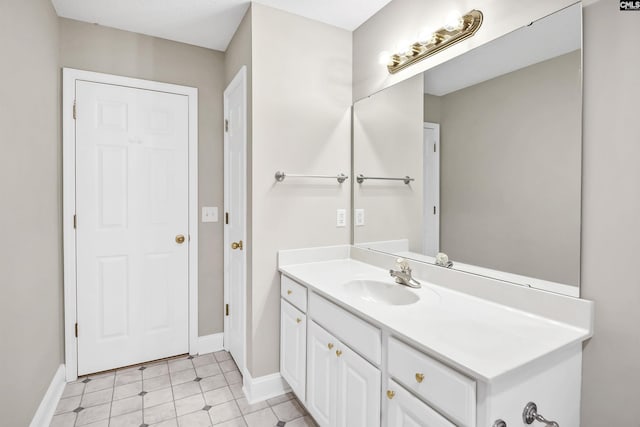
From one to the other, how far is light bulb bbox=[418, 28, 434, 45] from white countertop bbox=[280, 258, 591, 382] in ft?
4.16

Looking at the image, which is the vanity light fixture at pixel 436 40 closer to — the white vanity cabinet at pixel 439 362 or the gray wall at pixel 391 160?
the gray wall at pixel 391 160

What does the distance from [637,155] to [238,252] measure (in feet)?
6.93

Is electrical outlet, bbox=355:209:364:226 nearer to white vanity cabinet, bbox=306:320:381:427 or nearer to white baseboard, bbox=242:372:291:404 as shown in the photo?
white vanity cabinet, bbox=306:320:381:427

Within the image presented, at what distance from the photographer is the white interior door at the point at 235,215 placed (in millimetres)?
2189

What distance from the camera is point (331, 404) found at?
1.51 m

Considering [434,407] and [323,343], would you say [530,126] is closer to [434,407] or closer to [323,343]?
[434,407]

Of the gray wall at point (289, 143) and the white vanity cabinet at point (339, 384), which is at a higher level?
the gray wall at point (289, 143)

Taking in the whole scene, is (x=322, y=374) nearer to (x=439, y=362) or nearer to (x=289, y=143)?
(x=439, y=362)

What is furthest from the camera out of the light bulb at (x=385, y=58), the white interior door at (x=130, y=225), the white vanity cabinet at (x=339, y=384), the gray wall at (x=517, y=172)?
the white interior door at (x=130, y=225)

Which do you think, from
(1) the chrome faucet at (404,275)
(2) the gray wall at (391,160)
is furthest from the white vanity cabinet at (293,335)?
(2) the gray wall at (391,160)

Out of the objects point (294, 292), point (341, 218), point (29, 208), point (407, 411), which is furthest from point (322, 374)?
point (29, 208)

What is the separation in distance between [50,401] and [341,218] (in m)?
2.11

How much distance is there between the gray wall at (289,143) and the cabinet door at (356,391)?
2.51 ft

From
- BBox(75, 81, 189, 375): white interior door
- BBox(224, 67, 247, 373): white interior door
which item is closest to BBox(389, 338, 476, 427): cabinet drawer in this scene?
BBox(224, 67, 247, 373): white interior door
